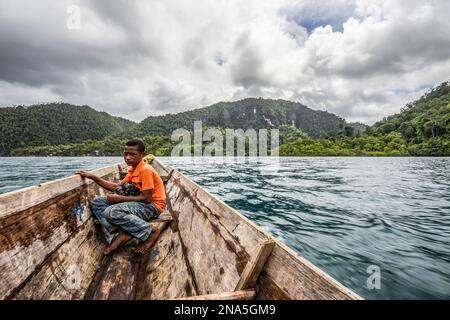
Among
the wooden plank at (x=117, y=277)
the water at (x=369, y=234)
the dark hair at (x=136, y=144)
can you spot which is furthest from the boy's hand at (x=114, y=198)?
the water at (x=369, y=234)

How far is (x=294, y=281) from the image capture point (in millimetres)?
1437

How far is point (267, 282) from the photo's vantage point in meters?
1.62

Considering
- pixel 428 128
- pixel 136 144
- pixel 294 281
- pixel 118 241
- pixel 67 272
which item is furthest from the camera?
pixel 428 128

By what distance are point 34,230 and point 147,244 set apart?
1.32 meters

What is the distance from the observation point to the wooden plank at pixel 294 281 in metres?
1.22

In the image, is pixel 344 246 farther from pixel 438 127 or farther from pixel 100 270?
pixel 438 127

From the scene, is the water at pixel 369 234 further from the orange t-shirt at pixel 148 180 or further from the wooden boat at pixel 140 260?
the orange t-shirt at pixel 148 180

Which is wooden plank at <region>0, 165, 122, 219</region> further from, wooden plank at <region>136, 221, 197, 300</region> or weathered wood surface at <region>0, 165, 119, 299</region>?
wooden plank at <region>136, 221, 197, 300</region>

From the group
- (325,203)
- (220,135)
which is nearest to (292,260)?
(325,203)

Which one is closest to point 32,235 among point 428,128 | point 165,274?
point 165,274

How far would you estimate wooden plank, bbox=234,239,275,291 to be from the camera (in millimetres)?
1631

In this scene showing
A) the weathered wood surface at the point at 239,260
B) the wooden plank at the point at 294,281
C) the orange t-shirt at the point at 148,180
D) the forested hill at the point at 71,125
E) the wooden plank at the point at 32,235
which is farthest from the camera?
→ the forested hill at the point at 71,125

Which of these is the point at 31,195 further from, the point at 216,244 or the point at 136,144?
the point at 216,244

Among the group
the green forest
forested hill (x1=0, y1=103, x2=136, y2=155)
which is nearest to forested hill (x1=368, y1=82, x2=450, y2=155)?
the green forest
